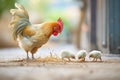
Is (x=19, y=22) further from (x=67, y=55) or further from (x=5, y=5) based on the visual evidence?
(x=5, y=5)

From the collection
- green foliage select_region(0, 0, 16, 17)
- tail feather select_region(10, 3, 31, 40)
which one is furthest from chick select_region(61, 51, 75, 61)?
green foliage select_region(0, 0, 16, 17)

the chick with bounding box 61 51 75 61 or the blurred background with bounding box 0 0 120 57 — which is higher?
the blurred background with bounding box 0 0 120 57

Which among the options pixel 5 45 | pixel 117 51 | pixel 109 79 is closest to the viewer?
pixel 109 79

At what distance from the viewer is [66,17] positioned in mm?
10367

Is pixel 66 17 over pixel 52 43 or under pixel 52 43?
over

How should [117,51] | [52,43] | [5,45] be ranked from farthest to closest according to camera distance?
1. [52,43]
2. [5,45]
3. [117,51]

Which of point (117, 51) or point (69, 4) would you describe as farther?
point (69, 4)

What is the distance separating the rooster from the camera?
3.39 meters

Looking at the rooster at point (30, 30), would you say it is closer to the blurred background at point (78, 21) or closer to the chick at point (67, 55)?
the chick at point (67, 55)

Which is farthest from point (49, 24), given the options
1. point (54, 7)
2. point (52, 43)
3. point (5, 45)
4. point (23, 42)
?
point (54, 7)

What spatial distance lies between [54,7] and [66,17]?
556 millimetres

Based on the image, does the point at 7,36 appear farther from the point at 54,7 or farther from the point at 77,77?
the point at 77,77

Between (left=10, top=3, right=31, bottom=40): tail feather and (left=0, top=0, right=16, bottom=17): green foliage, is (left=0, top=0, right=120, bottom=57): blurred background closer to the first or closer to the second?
(left=0, top=0, right=16, bottom=17): green foliage

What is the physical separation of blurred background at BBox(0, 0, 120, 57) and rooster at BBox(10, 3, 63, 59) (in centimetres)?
145
